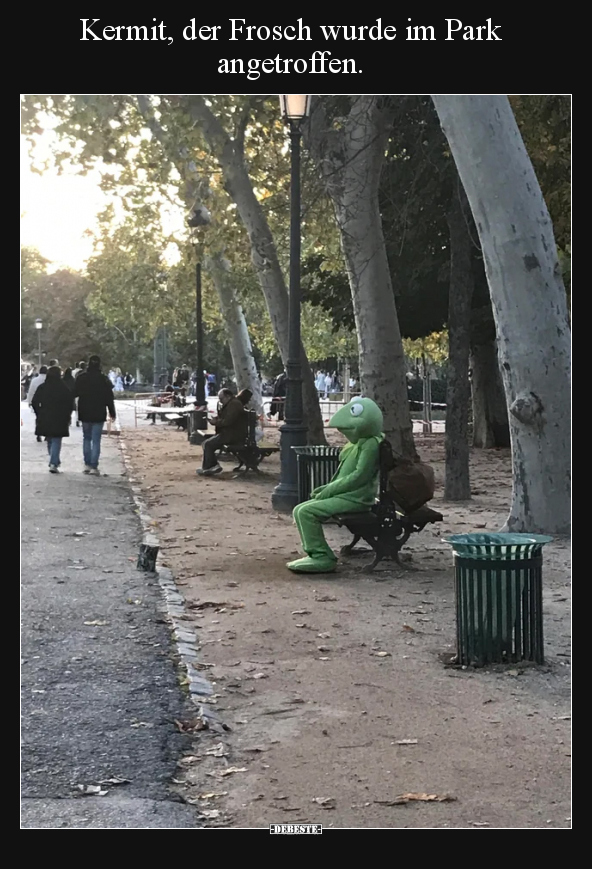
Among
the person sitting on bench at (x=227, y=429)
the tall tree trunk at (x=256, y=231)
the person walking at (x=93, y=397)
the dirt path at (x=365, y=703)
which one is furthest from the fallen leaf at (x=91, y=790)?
the tall tree trunk at (x=256, y=231)

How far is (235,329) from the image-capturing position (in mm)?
35281

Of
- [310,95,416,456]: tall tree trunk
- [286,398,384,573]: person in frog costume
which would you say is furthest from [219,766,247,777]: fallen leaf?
[310,95,416,456]: tall tree trunk

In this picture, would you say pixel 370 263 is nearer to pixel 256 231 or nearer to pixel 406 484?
pixel 256 231

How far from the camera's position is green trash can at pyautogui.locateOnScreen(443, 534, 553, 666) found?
7.48 meters

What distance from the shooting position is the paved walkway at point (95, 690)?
522 cm

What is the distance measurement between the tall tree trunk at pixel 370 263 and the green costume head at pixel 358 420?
646cm

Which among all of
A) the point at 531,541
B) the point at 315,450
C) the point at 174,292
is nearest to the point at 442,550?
the point at 315,450

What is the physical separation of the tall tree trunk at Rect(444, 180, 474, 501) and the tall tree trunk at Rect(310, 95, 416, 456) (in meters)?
0.63

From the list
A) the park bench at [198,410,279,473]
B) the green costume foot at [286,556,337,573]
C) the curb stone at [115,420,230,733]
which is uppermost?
the park bench at [198,410,279,473]

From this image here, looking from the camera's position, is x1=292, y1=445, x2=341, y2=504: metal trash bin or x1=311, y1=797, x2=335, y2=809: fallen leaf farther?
x1=292, y1=445, x2=341, y2=504: metal trash bin

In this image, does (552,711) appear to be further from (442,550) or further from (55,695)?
(442,550)

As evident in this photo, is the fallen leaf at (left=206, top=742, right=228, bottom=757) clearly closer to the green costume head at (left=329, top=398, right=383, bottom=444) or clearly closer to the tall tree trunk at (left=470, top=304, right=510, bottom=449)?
the green costume head at (left=329, top=398, right=383, bottom=444)

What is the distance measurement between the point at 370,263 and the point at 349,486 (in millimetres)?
6885
